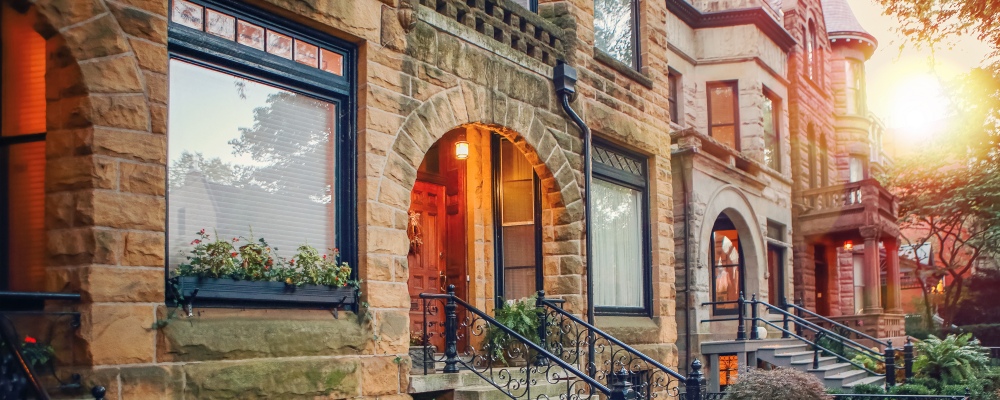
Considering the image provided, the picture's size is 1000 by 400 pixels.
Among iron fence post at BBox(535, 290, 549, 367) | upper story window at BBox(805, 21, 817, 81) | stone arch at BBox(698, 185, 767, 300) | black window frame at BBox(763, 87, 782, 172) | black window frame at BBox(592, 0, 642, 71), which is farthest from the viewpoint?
upper story window at BBox(805, 21, 817, 81)

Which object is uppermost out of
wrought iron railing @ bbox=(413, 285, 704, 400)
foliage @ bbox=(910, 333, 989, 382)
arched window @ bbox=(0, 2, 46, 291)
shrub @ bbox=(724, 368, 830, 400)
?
arched window @ bbox=(0, 2, 46, 291)

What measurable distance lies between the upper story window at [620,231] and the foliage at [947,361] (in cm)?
581

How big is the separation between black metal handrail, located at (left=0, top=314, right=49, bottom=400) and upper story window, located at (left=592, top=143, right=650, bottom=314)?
8003mm

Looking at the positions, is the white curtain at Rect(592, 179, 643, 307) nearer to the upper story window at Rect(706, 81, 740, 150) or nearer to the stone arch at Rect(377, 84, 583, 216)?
the stone arch at Rect(377, 84, 583, 216)

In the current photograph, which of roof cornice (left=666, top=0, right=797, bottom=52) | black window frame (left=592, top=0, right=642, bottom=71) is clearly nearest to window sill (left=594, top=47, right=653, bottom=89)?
black window frame (left=592, top=0, right=642, bottom=71)

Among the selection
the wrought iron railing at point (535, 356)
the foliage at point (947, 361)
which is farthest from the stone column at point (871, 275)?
the wrought iron railing at point (535, 356)

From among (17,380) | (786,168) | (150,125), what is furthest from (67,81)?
(786,168)

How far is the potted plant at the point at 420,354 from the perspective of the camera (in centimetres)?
949

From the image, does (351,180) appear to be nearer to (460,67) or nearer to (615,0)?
(460,67)

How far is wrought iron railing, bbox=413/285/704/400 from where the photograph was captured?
9.45 meters

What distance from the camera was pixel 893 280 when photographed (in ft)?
84.5

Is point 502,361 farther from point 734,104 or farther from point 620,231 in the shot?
point 734,104

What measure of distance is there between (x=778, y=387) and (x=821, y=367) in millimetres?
7130

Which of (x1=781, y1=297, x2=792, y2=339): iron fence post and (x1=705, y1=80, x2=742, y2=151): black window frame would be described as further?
(x1=705, y1=80, x2=742, y2=151): black window frame
